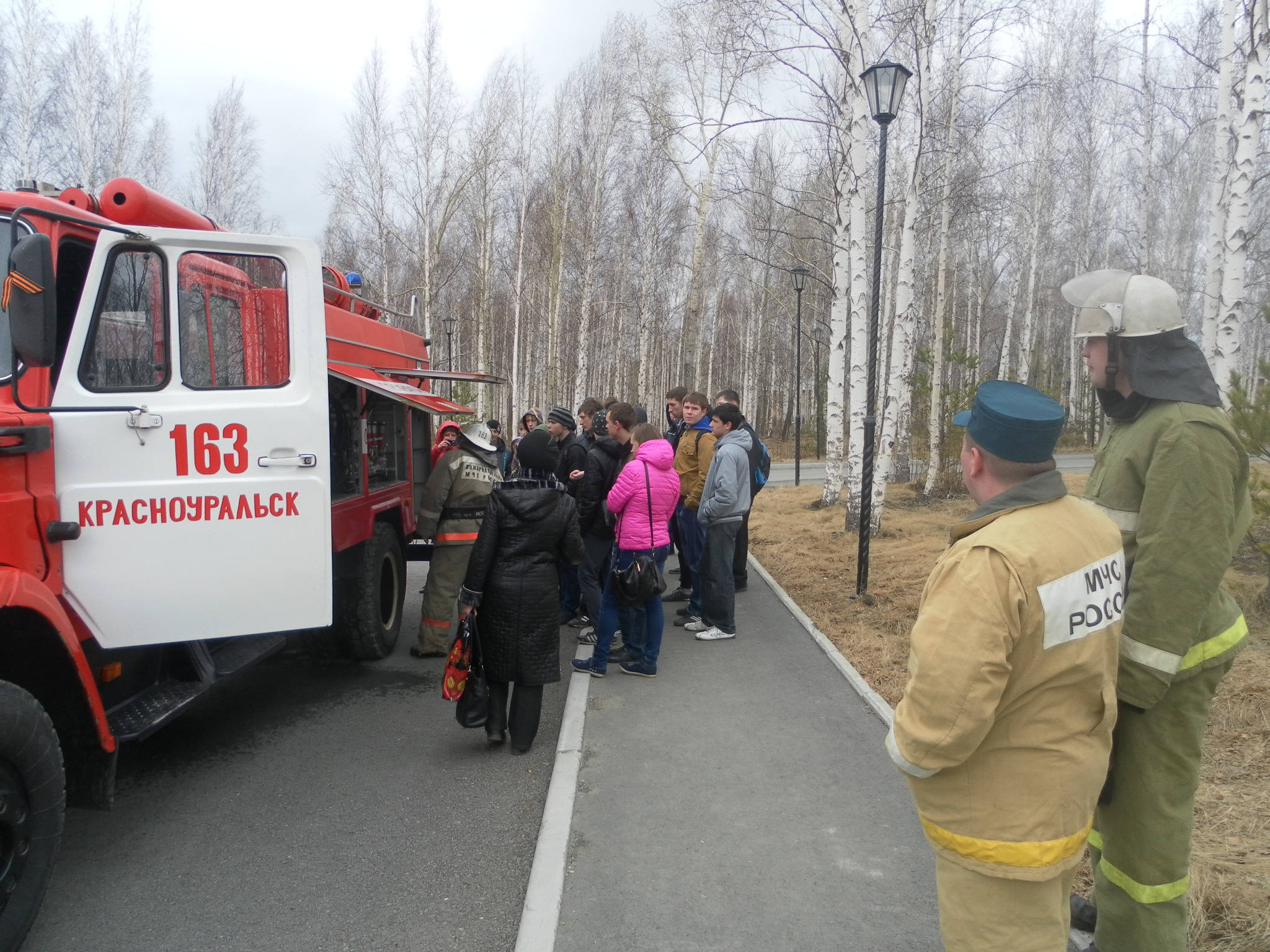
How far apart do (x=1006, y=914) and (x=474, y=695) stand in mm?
3244

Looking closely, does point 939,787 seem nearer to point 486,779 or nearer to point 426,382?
point 486,779

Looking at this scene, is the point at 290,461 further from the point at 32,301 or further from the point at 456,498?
the point at 456,498

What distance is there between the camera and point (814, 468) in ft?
97.4

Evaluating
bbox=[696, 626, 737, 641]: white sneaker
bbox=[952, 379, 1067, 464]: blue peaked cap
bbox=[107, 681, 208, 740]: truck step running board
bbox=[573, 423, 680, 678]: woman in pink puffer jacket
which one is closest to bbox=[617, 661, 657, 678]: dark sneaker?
bbox=[573, 423, 680, 678]: woman in pink puffer jacket

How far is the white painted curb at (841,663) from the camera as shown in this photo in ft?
17.3

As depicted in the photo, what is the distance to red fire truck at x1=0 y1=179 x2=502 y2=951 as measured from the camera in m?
2.99

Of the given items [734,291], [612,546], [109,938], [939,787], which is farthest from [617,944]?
[734,291]

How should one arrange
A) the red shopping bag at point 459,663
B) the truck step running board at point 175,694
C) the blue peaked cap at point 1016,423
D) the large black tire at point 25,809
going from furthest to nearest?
the red shopping bag at point 459,663, the truck step running board at point 175,694, the large black tire at point 25,809, the blue peaked cap at point 1016,423

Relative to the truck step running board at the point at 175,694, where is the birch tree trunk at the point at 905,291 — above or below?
above

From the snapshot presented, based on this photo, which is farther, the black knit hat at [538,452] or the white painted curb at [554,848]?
the black knit hat at [538,452]

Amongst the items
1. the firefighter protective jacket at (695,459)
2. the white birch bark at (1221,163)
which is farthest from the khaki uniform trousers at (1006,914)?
the white birch bark at (1221,163)

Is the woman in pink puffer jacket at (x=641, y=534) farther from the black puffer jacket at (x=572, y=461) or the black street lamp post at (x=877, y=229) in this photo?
the black street lamp post at (x=877, y=229)

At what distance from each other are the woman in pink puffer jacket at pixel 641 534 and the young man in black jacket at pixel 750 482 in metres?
1.62

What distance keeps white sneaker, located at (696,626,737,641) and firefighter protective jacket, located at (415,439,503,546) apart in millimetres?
2148
